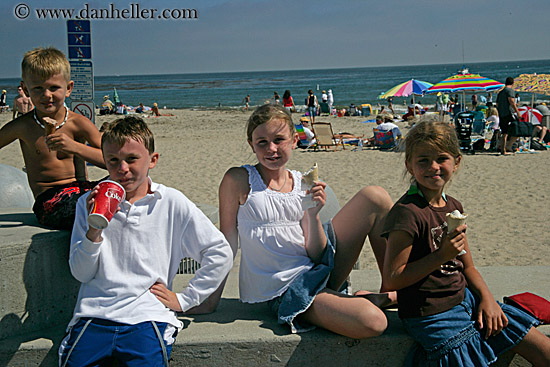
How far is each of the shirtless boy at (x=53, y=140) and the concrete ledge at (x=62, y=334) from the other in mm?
177

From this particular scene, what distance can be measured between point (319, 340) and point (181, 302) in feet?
2.49

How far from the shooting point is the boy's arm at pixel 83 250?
2.48 metres

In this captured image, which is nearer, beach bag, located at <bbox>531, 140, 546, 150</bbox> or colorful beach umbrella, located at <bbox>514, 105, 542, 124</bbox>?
beach bag, located at <bbox>531, 140, 546, 150</bbox>

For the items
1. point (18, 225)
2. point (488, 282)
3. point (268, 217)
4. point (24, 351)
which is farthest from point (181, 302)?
point (488, 282)

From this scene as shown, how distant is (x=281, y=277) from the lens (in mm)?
2994

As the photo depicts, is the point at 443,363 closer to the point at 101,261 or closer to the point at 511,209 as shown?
the point at 101,261

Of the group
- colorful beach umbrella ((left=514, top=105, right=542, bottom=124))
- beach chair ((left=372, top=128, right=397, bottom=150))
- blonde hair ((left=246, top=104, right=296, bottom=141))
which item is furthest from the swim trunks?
colorful beach umbrella ((left=514, top=105, right=542, bottom=124))

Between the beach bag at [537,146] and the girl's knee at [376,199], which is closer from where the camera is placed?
the girl's knee at [376,199]

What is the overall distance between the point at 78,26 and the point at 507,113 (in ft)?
38.3

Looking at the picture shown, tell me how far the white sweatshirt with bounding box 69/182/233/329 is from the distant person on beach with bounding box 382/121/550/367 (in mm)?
927

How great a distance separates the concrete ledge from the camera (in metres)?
2.82

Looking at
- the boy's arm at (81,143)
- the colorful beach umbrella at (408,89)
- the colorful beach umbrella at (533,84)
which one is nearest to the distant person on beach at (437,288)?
the boy's arm at (81,143)

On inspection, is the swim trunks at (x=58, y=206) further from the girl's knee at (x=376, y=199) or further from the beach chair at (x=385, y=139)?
the beach chair at (x=385, y=139)

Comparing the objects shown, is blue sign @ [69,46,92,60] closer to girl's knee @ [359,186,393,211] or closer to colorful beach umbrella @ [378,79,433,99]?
girl's knee @ [359,186,393,211]
